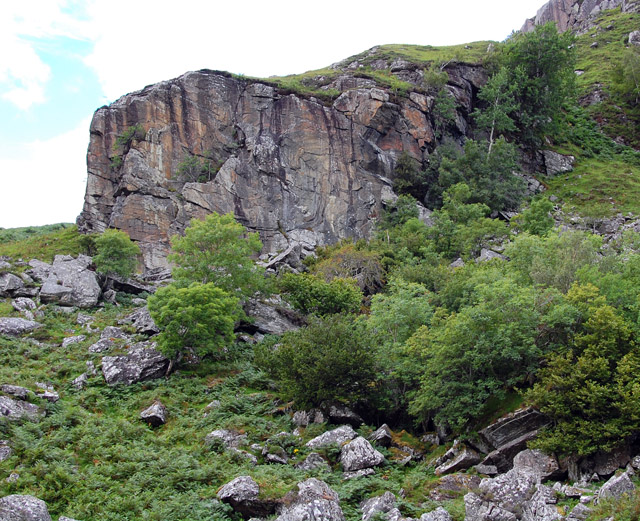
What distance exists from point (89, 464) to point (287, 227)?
40.7 metres

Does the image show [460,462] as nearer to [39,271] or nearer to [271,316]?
[271,316]

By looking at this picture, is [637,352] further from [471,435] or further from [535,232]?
[535,232]

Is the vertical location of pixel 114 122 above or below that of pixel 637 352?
above

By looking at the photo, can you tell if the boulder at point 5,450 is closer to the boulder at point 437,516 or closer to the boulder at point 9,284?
the boulder at point 437,516

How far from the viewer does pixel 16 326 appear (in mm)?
31781

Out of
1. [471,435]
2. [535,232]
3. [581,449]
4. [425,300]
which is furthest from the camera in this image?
[535,232]

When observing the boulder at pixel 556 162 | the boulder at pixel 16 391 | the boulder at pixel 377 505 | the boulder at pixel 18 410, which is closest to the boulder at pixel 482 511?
the boulder at pixel 377 505

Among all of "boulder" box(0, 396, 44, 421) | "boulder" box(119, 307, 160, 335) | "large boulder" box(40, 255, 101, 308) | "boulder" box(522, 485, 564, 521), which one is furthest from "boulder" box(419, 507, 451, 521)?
"large boulder" box(40, 255, 101, 308)

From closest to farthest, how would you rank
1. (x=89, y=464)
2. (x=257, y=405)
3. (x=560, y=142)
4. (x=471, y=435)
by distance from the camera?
(x=89, y=464), (x=471, y=435), (x=257, y=405), (x=560, y=142)

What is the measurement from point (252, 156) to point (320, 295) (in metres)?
26.8

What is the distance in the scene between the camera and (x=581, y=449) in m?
16.2

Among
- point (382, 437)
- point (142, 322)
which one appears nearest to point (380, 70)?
point (142, 322)

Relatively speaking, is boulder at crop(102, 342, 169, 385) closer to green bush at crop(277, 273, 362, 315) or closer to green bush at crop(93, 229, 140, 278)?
green bush at crop(277, 273, 362, 315)

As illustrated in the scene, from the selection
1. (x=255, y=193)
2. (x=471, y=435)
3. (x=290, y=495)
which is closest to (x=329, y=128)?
(x=255, y=193)
